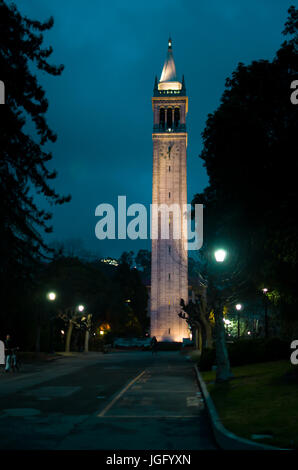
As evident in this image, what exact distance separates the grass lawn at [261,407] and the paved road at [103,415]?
0.65 meters

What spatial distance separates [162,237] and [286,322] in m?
59.7

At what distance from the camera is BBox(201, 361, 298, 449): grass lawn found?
942cm

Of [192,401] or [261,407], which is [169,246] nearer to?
[192,401]

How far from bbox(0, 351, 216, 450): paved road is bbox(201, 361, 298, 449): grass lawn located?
65 centimetres

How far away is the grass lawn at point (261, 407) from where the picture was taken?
371 inches

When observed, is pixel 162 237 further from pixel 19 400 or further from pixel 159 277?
pixel 19 400

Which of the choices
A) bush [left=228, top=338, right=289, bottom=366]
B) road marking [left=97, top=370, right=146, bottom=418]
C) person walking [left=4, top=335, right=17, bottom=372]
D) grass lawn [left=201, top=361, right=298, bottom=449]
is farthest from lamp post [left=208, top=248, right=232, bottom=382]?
person walking [left=4, top=335, right=17, bottom=372]

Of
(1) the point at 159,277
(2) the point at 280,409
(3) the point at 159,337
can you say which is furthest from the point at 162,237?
(2) the point at 280,409

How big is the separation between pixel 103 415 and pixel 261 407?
3824 millimetres

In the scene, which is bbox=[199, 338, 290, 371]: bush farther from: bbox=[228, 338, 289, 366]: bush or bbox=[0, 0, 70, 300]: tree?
bbox=[0, 0, 70, 300]: tree

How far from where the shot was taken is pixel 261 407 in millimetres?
12430

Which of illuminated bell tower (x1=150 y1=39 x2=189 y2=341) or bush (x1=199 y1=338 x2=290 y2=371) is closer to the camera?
bush (x1=199 y1=338 x2=290 y2=371)

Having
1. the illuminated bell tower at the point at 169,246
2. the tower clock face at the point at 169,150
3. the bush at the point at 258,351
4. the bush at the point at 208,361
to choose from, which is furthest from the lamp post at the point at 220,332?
the tower clock face at the point at 169,150

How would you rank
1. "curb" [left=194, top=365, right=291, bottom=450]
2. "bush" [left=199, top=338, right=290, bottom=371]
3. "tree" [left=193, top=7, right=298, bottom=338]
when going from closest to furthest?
1. "curb" [left=194, top=365, right=291, bottom=450]
2. "tree" [left=193, top=7, right=298, bottom=338]
3. "bush" [left=199, top=338, right=290, bottom=371]
